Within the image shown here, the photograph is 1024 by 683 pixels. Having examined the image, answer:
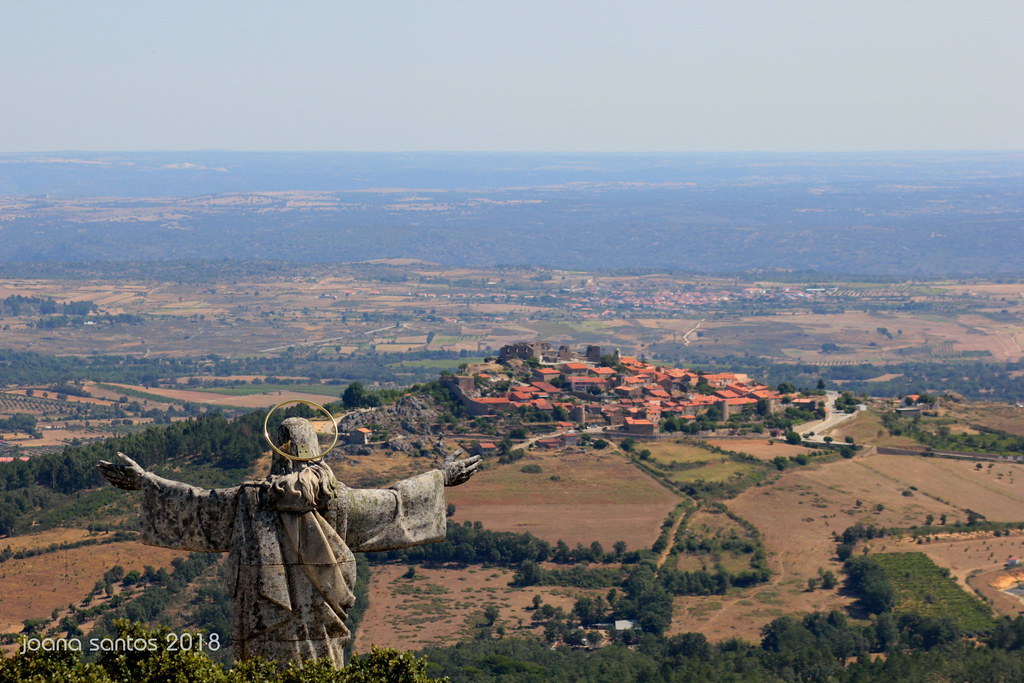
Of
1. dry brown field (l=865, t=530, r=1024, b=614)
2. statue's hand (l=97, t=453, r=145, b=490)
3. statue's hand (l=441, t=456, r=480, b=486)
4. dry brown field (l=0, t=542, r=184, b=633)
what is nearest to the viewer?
statue's hand (l=97, t=453, r=145, b=490)

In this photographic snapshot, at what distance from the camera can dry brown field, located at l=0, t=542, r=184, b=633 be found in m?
52.3

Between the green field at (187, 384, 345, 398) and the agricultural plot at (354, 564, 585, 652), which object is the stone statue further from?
the green field at (187, 384, 345, 398)

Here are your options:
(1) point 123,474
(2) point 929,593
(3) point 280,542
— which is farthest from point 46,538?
(3) point 280,542

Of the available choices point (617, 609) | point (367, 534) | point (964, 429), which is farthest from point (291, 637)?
point (964, 429)

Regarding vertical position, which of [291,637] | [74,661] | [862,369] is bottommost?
[862,369]

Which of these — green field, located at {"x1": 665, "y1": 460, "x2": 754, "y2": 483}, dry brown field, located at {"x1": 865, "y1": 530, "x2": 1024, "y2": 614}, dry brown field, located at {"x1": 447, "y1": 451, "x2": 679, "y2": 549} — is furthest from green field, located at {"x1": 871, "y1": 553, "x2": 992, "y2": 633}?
dry brown field, located at {"x1": 447, "y1": 451, "x2": 679, "y2": 549}

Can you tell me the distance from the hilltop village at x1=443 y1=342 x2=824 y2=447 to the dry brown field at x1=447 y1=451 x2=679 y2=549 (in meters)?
4.13

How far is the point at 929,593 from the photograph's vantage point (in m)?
64.1

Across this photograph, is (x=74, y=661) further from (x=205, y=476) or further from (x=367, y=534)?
(x=205, y=476)

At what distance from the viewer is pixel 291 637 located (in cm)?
823

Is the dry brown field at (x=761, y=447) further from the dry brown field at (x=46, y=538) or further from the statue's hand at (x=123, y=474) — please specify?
the statue's hand at (x=123, y=474)

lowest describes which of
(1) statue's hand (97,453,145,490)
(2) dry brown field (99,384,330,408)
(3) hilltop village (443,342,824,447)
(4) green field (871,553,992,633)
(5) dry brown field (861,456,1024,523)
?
(2) dry brown field (99,384,330,408)

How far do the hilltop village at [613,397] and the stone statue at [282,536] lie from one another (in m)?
74.6

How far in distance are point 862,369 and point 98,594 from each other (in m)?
137
